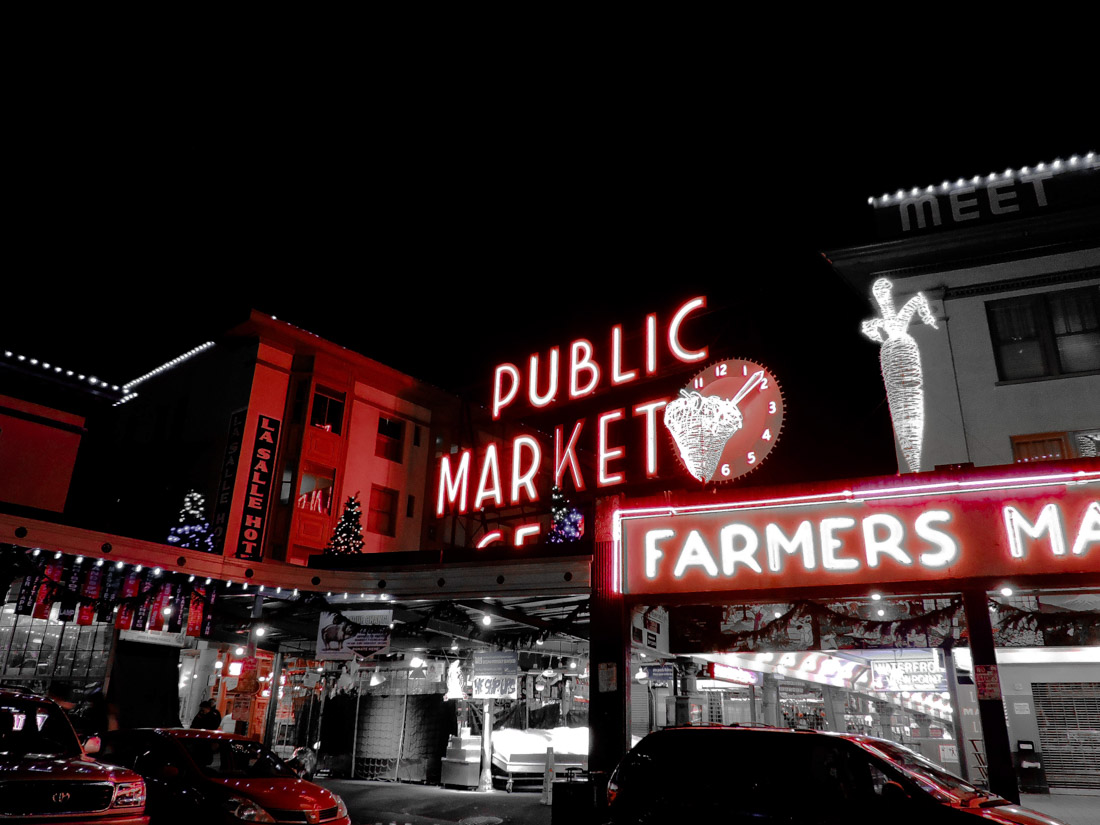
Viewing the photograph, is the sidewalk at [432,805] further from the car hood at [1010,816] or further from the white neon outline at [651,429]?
the car hood at [1010,816]

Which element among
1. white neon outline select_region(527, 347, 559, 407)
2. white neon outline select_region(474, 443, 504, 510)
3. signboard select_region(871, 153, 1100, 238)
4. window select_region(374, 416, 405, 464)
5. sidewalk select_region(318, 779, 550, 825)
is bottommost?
sidewalk select_region(318, 779, 550, 825)

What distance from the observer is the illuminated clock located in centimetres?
1712

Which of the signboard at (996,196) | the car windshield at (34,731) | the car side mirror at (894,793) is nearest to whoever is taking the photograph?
the car side mirror at (894,793)

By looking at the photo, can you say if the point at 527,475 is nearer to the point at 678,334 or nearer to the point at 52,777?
the point at 678,334

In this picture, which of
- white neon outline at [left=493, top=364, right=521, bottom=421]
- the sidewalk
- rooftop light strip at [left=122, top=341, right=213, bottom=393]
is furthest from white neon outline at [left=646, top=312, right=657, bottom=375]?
rooftop light strip at [left=122, top=341, right=213, bottom=393]

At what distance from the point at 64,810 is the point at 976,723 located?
70.3ft

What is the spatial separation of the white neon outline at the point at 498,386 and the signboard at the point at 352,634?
29.1ft

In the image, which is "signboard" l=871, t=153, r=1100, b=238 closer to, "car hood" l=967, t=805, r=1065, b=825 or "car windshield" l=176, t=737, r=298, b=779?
"car hood" l=967, t=805, r=1065, b=825

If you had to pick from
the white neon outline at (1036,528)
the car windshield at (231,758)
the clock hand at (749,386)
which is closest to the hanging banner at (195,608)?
the car windshield at (231,758)

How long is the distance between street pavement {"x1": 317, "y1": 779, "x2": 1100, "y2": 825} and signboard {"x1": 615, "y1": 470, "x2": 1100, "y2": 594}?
6.23 meters

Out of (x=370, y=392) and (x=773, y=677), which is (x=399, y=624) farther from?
(x=370, y=392)

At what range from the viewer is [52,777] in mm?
8297

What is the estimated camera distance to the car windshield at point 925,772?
23.3 feet

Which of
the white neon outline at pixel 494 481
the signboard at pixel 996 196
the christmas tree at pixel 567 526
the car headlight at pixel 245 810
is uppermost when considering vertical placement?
the signboard at pixel 996 196
